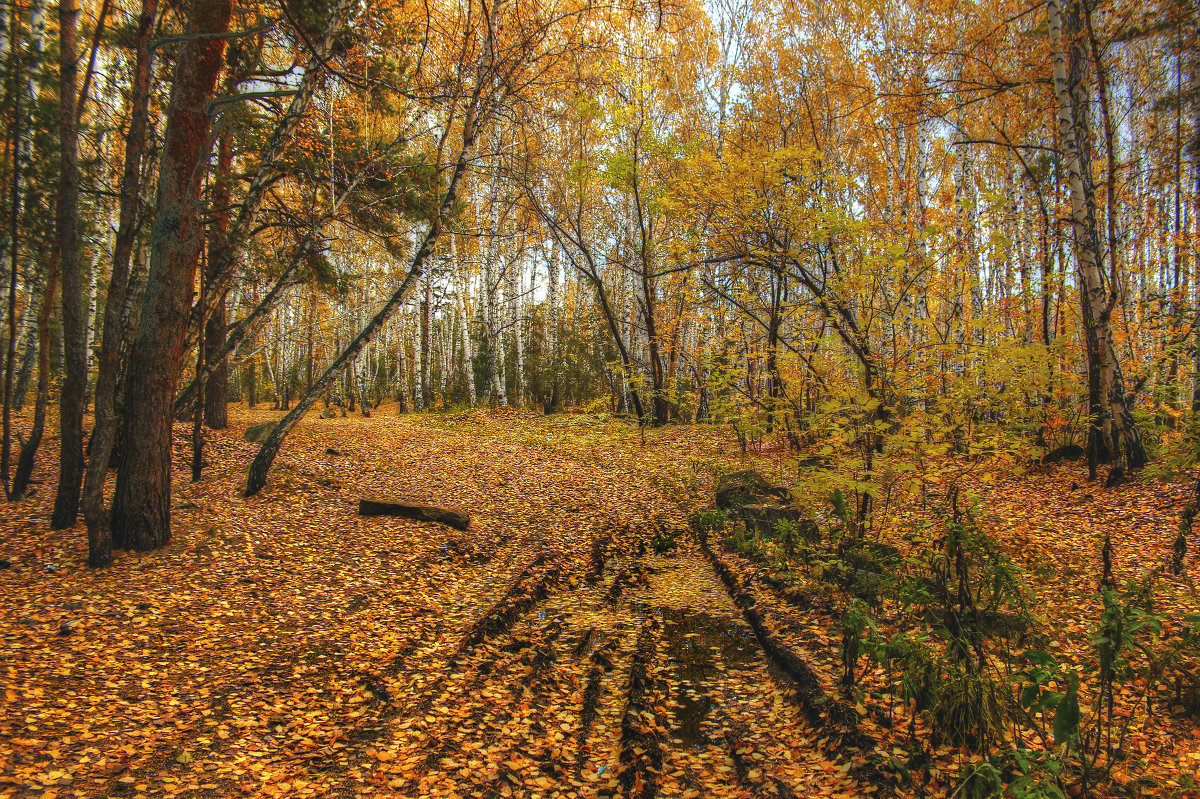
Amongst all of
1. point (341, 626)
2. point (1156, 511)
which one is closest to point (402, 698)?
point (341, 626)

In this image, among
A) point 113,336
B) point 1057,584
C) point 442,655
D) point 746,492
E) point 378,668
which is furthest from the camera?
point 746,492

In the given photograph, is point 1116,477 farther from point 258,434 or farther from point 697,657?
point 258,434

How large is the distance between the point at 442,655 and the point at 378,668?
49cm

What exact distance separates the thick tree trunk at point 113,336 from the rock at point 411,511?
2.65 m

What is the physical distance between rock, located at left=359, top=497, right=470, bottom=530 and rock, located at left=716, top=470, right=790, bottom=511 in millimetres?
3899

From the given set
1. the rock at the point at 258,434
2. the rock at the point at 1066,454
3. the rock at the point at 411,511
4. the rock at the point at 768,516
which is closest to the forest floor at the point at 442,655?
the rock at the point at 411,511

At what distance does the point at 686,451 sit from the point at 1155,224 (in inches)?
555

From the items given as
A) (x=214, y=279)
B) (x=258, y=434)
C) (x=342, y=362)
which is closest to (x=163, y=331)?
(x=214, y=279)

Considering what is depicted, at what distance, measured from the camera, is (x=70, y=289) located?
502cm

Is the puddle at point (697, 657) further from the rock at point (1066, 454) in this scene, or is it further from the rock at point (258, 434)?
the rock at point (258, 434)

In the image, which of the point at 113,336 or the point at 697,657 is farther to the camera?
the point at 113,336

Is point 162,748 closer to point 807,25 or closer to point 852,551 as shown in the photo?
point 852,551

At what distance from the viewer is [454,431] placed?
15.0 meters

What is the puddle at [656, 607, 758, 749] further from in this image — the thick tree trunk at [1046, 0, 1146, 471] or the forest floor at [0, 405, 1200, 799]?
the thick tree trunk at [1046, 0, 1146, 471]
